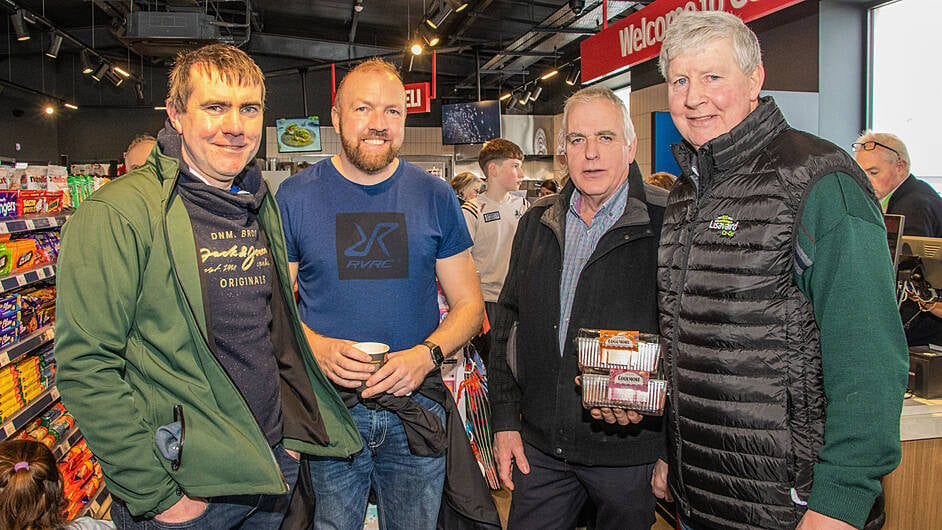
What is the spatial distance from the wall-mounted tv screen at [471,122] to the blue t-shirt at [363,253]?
497 inches

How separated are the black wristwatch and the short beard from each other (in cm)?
60

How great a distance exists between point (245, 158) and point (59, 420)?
305cm

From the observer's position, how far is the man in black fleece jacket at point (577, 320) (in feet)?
7.02

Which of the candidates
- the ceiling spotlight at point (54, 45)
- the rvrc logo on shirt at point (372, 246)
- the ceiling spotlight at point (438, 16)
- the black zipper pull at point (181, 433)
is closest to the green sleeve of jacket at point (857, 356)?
the rvrc logo on shirt at point (372, 246)

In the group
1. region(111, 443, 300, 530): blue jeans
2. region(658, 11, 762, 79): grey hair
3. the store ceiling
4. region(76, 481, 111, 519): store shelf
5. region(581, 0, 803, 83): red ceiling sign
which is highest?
the store ceiling

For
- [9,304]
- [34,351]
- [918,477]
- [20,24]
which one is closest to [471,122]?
[20,24]

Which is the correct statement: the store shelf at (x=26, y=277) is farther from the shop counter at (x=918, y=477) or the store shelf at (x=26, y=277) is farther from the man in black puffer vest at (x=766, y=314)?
the shop counter at (x=918, y=477)

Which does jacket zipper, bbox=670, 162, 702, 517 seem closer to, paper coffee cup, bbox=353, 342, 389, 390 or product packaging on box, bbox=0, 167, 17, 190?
paper coffee cup, bbox=353, 342, 389, 390

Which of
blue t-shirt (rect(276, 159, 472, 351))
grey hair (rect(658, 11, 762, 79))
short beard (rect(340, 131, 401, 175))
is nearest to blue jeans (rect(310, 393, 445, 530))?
blue t-shirt (rect(276, 159, 472, 351))

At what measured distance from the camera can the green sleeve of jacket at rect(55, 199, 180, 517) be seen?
1425 mm

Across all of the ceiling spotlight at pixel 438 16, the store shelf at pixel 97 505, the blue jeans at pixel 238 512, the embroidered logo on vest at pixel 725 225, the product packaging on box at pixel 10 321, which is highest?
the ceiling spotlight at pixel 438 16

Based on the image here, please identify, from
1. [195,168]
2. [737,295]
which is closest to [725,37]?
[737,295]

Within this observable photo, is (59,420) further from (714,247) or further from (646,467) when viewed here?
(714,247)

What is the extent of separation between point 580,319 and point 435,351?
48cm
